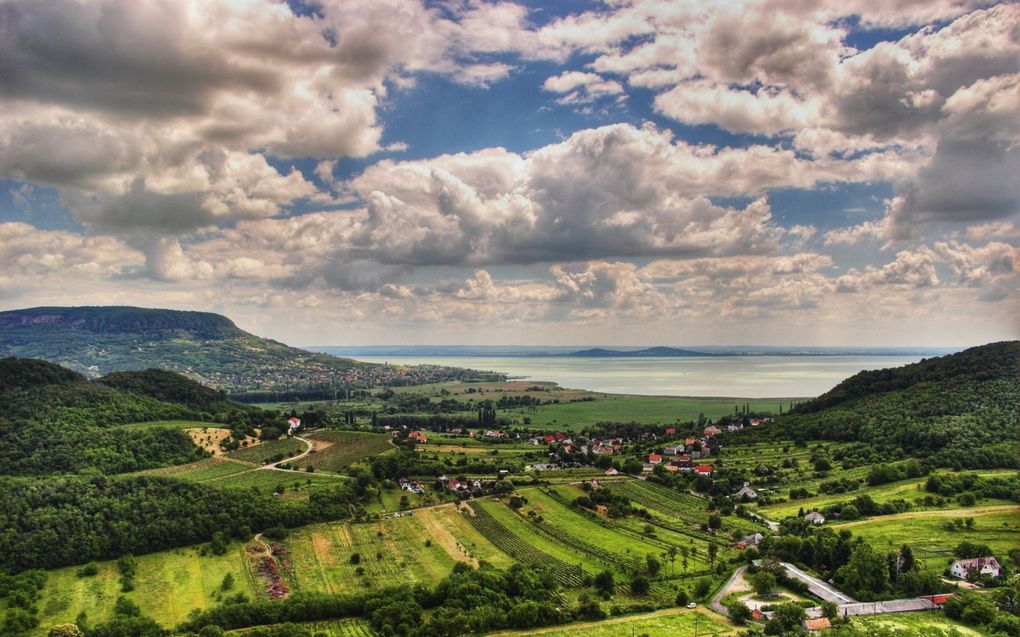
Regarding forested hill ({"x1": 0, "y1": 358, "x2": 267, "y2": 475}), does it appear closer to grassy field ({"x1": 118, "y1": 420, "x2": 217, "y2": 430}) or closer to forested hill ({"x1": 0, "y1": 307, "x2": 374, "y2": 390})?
grassy field ({"x1": 118, "y1": 420, "x2": 217, "y2": 430})

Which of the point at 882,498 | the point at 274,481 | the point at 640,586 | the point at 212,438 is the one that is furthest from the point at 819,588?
the point at 212,438

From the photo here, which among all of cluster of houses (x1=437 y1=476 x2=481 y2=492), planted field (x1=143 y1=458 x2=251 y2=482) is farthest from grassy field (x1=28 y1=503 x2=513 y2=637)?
planted field (x1=143 y1=458 x2=251 y2=482)

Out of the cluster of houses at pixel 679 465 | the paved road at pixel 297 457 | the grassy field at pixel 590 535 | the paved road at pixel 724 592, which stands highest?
the cluster of houses at pixel 679 465

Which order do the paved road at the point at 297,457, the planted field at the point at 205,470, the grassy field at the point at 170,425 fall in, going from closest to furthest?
the planted field at the point at 205,470 → the paved road at the point at 297,457 → the grassy field at the point at 170,425

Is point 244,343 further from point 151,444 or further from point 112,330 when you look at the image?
point 151,444

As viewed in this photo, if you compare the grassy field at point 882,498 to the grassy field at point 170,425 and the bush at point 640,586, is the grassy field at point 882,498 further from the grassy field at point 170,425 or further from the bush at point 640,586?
the grassy field at point 170,425

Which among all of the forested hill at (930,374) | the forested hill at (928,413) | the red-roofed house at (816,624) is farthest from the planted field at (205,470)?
the forested hill at (930,374)

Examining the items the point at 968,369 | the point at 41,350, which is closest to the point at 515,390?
the point at 968,369

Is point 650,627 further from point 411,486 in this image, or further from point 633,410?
point 633,410
